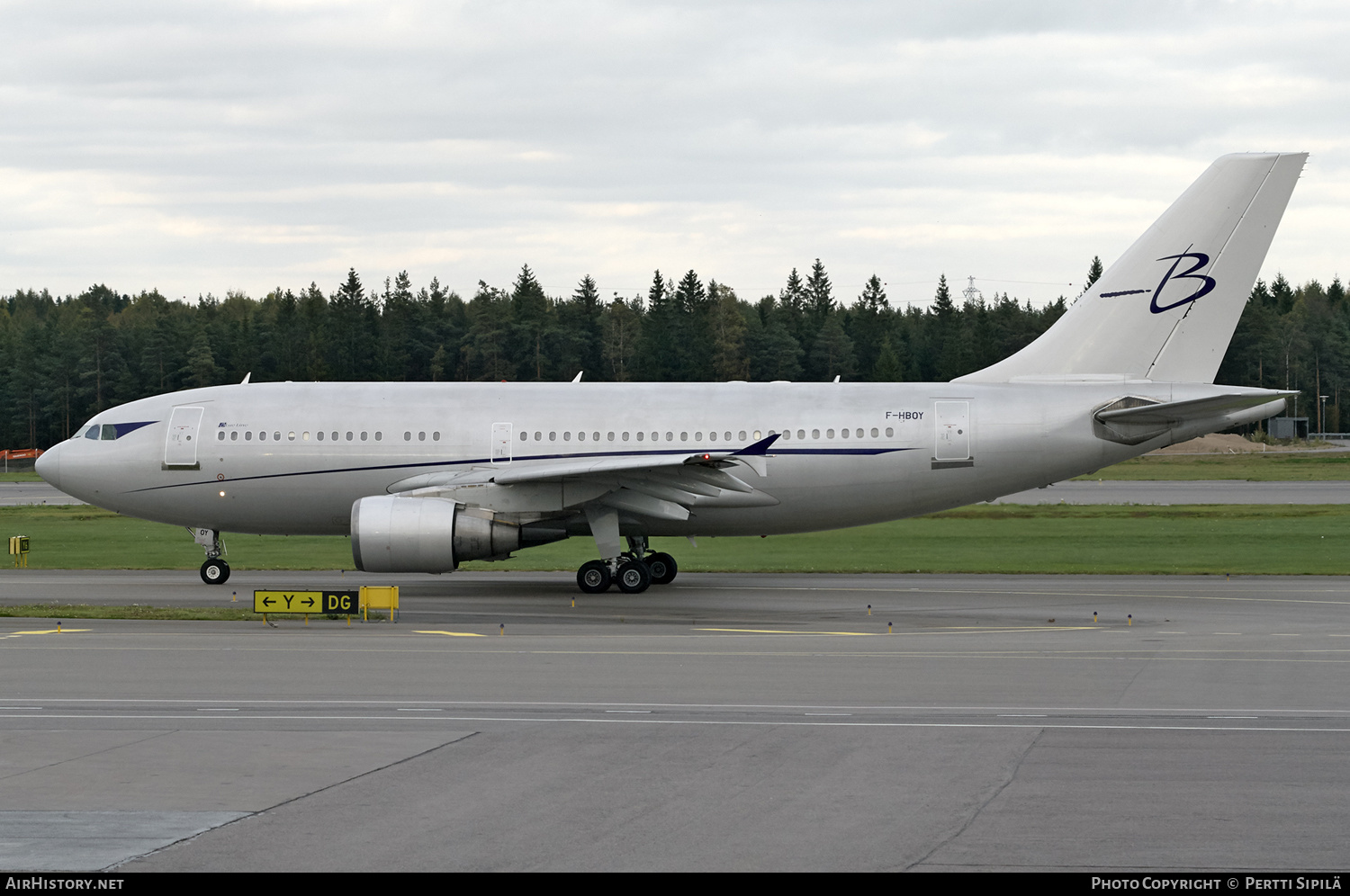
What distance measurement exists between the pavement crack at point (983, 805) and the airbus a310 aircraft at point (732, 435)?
1462cm

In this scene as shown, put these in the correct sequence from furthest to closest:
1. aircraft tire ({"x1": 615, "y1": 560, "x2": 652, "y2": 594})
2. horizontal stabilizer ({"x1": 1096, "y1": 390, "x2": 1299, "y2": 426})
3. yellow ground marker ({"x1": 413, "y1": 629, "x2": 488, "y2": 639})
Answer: aircraft tire ({"x1": 615, "y1": 560, "x2": 652, "y2": 594}) → horizontal stabilizer ({"x1": 1096, "y1": 390, "x2": 1299, "y2": 426}) → yellow ground marker ({"x1": 413, "y1": 629, "x2": 488, "y2": 639})

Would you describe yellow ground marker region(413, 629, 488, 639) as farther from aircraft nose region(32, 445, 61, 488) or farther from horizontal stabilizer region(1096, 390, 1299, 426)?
horizontal stabilizer region(1096, 390, 1299, 426)

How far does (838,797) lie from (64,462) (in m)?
25.1

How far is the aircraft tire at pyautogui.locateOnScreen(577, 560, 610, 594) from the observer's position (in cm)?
2911

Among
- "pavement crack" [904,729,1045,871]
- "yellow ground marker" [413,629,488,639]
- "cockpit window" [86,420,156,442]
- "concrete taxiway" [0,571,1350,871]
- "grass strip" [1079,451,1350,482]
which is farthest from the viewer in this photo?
"grass strip" [1079,451,1350,482]

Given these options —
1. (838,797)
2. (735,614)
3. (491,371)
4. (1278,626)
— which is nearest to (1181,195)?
(1278,626)

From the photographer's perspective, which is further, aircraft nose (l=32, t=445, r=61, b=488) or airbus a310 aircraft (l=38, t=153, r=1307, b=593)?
aircraft nose (l=32, t=445, r=61, b=488)

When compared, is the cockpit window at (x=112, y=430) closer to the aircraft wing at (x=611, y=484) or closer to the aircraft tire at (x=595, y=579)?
the aircraft wing at (x=611, y=484)

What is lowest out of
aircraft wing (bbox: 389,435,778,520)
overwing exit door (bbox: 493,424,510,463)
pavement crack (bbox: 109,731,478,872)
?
pavement crack (bbox: 109,731,478,872)

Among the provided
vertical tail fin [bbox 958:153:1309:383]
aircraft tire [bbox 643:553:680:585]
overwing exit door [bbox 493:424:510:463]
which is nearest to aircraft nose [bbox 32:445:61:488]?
overwing exit door [bbox 493:424:510:463]

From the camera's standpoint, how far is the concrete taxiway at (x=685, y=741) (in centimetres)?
1023

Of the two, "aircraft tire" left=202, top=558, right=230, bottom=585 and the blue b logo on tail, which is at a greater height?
the blue b logo on tail

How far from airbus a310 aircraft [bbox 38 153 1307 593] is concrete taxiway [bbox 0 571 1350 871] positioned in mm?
4282
